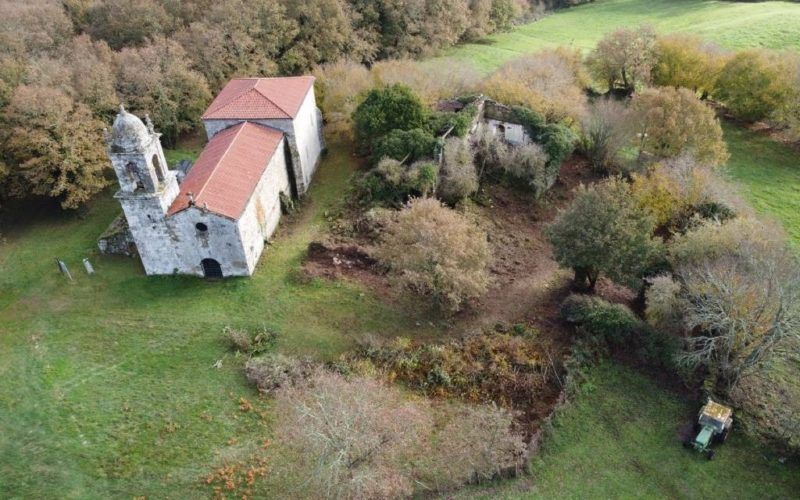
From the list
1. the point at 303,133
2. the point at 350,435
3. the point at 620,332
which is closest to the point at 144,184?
the point at 303,133

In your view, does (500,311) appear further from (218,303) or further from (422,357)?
(218,303)

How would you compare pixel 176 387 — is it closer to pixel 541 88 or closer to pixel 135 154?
pixel 135 154

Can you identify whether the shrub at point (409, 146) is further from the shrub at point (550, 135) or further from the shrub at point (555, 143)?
the shrub at point (555, 143)

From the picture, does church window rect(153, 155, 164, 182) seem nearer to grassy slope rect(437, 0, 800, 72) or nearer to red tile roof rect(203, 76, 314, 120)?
red tile roof rect(203, 76, 314, 120)

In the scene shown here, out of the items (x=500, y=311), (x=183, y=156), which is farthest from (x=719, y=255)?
(x=183, y=156)

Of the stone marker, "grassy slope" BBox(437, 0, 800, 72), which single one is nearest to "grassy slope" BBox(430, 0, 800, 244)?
"grassy slope" BBox(437, 0, 800, 72)
